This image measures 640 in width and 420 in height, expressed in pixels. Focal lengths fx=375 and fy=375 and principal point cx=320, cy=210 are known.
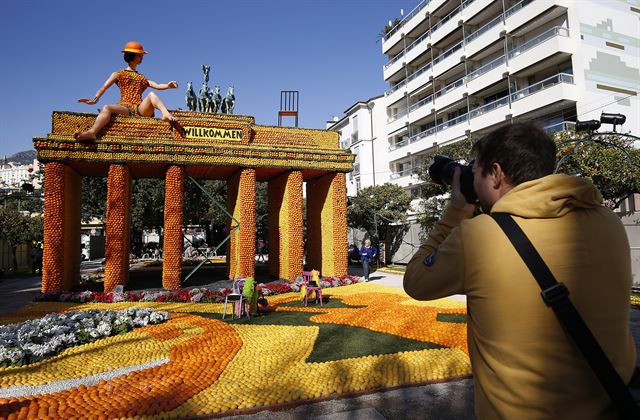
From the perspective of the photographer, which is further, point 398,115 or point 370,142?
point 370,142

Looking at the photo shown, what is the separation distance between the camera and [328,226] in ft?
60.2

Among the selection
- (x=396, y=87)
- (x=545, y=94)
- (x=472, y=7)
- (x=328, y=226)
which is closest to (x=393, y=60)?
(x=396, y=87)

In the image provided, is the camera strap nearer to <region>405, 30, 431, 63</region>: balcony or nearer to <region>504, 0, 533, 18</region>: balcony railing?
<region>504, 0, 533, 18</region>: balcony railing

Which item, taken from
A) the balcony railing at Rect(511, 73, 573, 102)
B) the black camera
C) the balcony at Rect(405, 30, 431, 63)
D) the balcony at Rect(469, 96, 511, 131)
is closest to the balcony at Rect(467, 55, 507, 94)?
the balcony at Rect(469, 96, 511, 131)

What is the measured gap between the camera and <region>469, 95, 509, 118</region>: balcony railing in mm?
28323

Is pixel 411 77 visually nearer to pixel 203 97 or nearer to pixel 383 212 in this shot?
pixel 383 212

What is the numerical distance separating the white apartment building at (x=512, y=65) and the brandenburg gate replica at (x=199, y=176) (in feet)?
50.3

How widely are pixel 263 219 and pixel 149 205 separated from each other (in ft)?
33.6

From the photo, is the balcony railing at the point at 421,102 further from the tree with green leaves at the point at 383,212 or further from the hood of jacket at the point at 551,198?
the hood of jacket at the point at 551,198

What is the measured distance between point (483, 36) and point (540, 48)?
6.15 meters

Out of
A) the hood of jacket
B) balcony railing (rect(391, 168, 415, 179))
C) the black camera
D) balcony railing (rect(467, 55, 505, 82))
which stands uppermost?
balcony railing (rect(467, 55, 505, 82))

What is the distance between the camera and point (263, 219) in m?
36.7

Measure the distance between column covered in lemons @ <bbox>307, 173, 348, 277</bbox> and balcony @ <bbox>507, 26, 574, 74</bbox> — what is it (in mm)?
17525

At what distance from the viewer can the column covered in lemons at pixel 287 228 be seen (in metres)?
16.9
